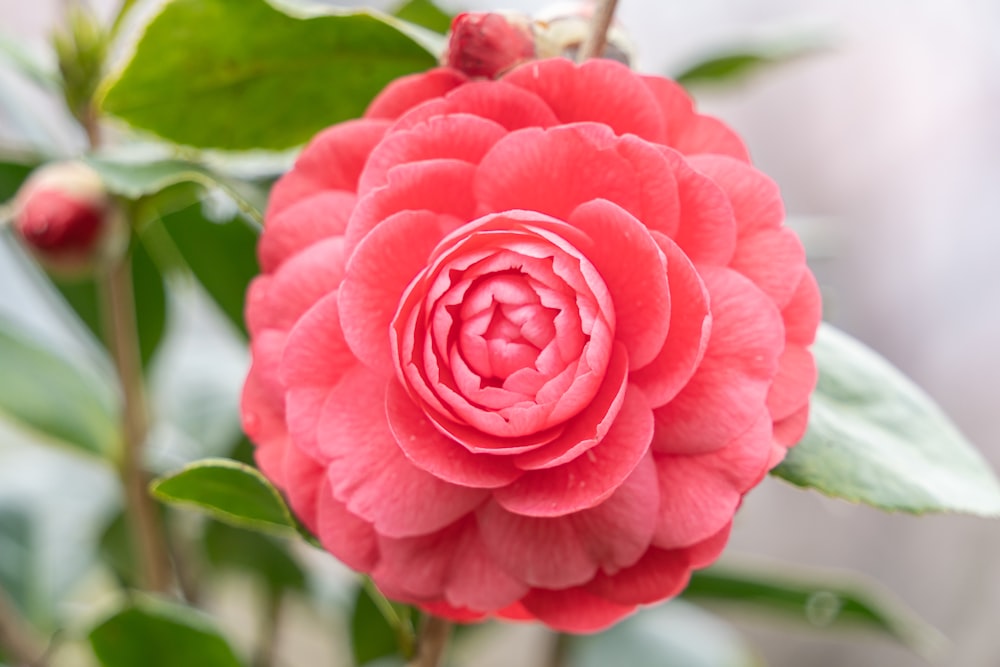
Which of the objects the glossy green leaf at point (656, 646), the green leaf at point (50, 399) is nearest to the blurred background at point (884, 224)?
the glossy green leaf at point (656, 646)

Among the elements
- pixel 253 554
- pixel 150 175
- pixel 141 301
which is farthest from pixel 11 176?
pixel 253 554

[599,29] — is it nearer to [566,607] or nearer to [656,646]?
[566,607]

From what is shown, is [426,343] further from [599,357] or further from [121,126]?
[121,126]

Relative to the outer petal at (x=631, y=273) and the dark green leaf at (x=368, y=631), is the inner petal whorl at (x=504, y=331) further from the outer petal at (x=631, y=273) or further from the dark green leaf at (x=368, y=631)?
the dark green leaf at (x=368, y=631)

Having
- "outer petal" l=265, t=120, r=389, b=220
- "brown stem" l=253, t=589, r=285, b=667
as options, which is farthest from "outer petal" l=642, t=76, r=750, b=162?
"brown stem" l=253, t=589, r=285, b=667

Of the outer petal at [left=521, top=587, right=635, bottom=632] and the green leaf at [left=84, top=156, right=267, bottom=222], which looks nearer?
the outer petal at [left=521, top=587, right=635, bottom=632]

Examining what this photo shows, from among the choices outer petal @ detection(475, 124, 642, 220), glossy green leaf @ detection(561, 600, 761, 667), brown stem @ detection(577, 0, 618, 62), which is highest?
brown stem @ detection(577, 0, 618, 62)

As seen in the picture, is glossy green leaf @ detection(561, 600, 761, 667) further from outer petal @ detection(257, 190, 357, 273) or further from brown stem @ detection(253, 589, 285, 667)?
outer petal @ detection(257, 190, 357, 273)
